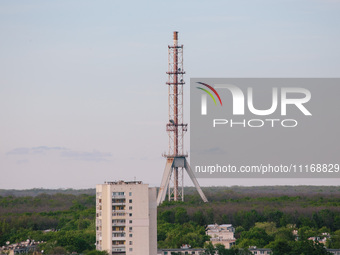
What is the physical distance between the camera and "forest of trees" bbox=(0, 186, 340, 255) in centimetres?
9094

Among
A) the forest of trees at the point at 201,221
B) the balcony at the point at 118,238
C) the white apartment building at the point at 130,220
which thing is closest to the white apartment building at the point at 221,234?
the forest of trees at the point at 201,221

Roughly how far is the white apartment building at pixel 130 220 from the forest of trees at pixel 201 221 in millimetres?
8236

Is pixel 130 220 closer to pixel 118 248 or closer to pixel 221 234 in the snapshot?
pixel 118 248

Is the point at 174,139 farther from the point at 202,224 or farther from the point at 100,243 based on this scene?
the point at 100,243

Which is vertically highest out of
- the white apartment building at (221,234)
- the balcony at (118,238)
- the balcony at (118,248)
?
the white apartment building at (221,234)

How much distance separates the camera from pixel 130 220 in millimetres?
75438

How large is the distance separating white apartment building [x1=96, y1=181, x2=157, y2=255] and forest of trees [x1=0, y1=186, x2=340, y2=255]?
8.24 meters

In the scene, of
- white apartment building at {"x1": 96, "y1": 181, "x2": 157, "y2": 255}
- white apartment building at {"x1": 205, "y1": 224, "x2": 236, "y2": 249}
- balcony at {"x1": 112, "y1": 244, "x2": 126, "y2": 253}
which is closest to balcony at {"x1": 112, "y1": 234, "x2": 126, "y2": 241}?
white apartment building at {"x1": 96, "y1": 181, "x2": 157, "y2": 255}

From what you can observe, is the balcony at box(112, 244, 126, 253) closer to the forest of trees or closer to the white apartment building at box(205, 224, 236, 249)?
the forest of trees

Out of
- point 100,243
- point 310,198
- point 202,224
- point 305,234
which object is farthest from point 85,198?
point 100,243

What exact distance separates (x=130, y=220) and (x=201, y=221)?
5112 centimetres

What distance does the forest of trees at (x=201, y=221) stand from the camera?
90938mm

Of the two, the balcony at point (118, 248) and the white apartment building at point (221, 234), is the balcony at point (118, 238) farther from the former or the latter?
the white apartment building at point (221, 234)

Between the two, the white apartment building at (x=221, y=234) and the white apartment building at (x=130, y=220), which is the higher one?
the white apartment building at (x=221, y=234)
